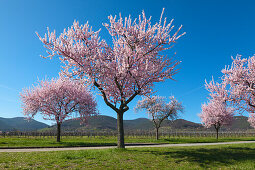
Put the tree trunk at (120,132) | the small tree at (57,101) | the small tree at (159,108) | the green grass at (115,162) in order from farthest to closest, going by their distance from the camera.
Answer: the small tree at (159,108)
the small tree at (57,101)
the tree trunk at (120,132)
the green grass at (115,162)

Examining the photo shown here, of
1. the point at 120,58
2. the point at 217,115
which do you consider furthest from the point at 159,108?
the point at 120,58

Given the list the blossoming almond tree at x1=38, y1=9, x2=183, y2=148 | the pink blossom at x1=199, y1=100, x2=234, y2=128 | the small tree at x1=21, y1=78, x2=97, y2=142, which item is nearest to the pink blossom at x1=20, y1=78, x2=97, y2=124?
the small tree at x1=21, y1=78, x2=97, y2=142

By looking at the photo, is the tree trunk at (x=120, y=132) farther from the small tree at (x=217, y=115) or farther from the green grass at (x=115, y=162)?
the small tree at (x=217, y=115)

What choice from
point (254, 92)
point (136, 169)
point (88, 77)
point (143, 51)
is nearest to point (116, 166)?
point (136, 169)

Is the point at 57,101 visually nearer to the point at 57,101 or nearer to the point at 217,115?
the point at 57,101

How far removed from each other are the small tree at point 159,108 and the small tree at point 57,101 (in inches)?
592

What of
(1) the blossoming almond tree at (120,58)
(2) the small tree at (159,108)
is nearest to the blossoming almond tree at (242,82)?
(1) the blossoming almond tree at (120,58)

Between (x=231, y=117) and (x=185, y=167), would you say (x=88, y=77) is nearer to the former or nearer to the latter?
(x=185, y=167)

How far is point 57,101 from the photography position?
28.8 m

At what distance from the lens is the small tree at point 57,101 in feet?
93.5

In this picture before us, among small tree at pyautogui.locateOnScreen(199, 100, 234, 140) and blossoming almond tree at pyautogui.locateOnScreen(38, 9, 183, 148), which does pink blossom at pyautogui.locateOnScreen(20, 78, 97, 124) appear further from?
small tree at pyautogui.locateOnScreen(199, 100, 234, 140)

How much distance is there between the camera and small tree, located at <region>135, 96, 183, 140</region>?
40.8 m

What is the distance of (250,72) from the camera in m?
22.8

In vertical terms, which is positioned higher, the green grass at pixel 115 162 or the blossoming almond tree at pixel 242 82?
the blossoming almond tree at pixel 242 82
